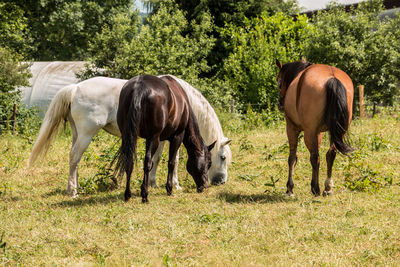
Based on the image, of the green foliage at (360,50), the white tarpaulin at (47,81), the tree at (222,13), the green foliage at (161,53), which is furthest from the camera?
the tree at (222,13)

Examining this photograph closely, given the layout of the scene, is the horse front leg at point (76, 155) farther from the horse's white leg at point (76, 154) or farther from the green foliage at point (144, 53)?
the green foliage at point (144, 53)

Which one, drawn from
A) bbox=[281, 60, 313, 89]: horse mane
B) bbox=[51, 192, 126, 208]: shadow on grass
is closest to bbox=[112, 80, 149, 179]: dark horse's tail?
bbox=[51, 192, 126, 208]: shadow on grass

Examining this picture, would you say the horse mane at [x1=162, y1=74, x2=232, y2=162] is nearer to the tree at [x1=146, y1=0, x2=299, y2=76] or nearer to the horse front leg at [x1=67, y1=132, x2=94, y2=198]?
the horse front leg at [x1=67, y1=132, x2=94, y2=198]

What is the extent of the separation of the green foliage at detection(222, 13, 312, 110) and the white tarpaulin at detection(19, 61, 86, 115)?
6938 millimetres

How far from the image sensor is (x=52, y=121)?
22.1ft

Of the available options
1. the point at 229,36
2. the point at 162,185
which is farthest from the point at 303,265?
the point at 229,36

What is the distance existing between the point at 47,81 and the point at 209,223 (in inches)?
569

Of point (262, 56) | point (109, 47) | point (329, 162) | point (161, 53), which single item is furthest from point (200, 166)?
point (262, 56)

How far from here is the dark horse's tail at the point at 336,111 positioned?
5457 millimetres

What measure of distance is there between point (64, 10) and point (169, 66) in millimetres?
12677

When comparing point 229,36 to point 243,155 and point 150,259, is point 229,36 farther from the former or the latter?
point 150,259

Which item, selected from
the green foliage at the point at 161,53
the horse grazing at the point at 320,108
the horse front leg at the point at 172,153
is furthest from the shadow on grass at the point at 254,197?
the green foliage at the point at 161,53

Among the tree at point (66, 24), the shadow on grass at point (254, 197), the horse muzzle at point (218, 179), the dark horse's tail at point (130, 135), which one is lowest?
the horse muzzle at point (218, 179)

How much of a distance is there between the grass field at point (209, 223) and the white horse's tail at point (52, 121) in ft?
2.33
